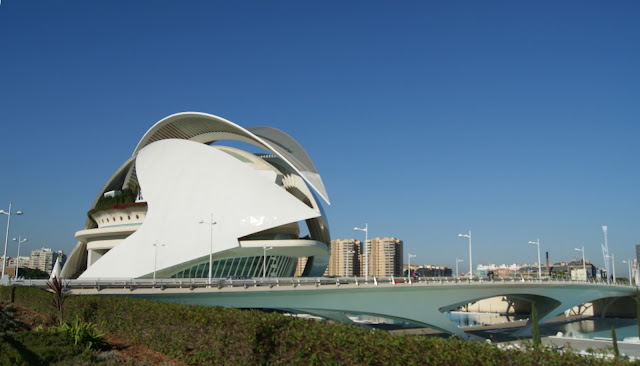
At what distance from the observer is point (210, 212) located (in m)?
40.9

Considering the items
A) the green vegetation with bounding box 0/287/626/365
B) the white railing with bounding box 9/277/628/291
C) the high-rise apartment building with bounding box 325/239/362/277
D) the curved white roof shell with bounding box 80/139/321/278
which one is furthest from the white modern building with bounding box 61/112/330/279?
the high-rise apartment building with bounding box 325/239/362/277

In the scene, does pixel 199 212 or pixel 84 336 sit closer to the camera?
pixel 84 336

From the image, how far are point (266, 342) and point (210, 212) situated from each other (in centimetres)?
3027

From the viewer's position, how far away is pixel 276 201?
40.9 meters

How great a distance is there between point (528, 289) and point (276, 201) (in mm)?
23361

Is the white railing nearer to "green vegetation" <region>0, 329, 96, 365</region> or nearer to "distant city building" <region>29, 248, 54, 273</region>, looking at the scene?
"green vegetation" <region>0, 329, 96, 365</region>

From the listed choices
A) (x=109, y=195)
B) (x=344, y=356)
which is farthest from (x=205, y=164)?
(x=344, y=356)

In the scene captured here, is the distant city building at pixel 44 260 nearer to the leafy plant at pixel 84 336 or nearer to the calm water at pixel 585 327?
the calm water at pixel 585 327

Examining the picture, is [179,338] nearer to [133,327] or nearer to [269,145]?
[133,327]

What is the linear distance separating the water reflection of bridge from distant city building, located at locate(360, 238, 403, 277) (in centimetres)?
8281

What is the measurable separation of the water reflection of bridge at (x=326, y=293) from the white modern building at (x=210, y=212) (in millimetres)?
7614

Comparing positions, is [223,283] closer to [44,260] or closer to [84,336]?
[84,336]

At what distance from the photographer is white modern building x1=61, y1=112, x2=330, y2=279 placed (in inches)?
1556

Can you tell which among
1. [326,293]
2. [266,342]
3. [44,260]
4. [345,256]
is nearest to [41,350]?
[266,342]
